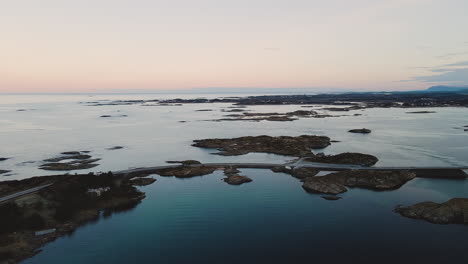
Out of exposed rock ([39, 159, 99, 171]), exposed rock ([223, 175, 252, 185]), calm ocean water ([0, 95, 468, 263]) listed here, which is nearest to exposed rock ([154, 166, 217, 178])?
calm ocean water ([0, 95, 468, 263])

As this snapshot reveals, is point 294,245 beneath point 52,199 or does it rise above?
beneath

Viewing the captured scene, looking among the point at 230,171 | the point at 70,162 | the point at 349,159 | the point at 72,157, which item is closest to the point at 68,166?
the point at 70,162

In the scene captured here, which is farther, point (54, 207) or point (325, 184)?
point (325, 184)

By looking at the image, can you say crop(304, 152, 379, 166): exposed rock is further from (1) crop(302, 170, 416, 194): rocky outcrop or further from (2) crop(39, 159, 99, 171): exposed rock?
(2) crop(39, 159, 99, 171): exposed rock

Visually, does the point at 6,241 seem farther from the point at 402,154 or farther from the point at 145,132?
the point at 145,132

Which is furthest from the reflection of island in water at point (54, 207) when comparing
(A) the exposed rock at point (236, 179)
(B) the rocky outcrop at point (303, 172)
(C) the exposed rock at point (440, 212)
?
(C) the exposed rock at point (440, 212)

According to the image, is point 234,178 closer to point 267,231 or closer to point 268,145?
point 267,231

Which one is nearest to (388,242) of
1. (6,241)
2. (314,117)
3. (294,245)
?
(294,245)
